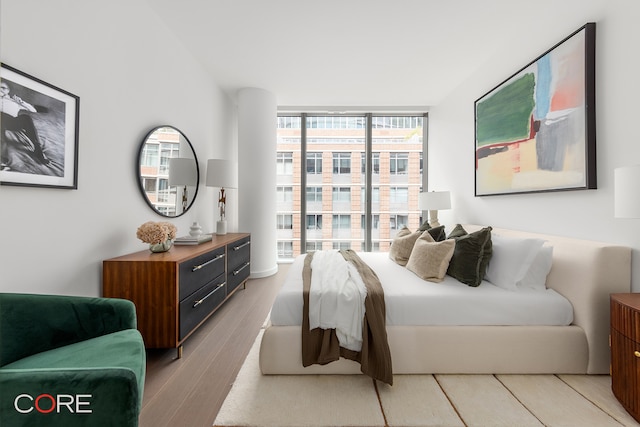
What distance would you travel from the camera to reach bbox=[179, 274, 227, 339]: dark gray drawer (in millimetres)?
1909

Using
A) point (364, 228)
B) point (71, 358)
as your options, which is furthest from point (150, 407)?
point (364, 228)

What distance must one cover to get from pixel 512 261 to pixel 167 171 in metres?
3.04

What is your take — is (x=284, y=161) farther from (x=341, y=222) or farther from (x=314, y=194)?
(x=341, y=222)

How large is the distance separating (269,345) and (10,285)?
1.36 meters

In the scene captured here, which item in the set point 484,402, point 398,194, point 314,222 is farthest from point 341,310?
point 398,194

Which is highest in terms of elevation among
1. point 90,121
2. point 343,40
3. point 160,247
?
point 343,40

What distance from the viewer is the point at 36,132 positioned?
141cm

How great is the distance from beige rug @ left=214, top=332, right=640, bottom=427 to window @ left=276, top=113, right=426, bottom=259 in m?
3.00

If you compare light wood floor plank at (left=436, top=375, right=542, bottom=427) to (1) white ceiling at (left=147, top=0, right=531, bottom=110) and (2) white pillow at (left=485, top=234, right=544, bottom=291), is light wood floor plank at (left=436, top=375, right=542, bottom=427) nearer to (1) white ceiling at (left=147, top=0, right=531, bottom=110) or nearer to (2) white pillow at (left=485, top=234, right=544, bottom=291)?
(2) white pillow at (left=485, top=234, right=544, bottom=291)

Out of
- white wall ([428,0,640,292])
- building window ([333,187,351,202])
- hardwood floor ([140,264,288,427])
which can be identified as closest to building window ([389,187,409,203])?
building window ([333,187,351,202])

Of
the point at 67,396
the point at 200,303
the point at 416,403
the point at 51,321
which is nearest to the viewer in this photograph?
the point at 67,396

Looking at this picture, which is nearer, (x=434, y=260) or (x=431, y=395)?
(x=431, y=395)

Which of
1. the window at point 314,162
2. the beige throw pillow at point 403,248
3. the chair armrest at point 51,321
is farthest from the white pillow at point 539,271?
the window at point 314,162

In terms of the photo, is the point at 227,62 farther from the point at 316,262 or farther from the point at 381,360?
the point at 381,360
